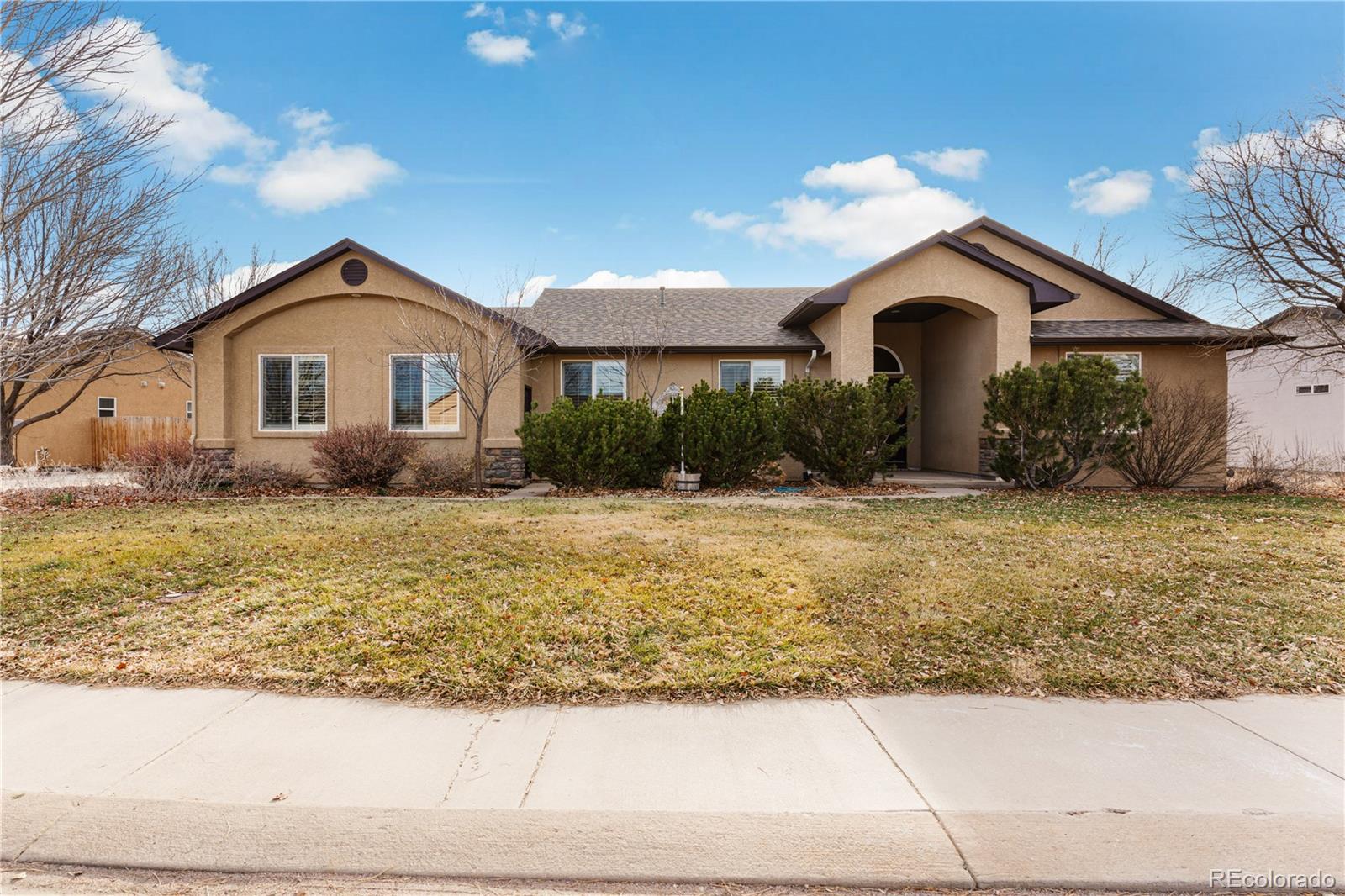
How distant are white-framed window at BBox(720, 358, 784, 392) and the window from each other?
669cm

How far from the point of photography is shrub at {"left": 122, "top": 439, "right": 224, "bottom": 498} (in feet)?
42.4

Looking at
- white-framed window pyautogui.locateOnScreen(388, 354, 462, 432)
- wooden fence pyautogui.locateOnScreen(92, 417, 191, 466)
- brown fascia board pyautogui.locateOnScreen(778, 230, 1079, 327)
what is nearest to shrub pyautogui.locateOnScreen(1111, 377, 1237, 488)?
brown fascia board pyautogui.locateOnScreen(778, 230, 1079, 327)

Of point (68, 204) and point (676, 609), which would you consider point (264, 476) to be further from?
point (676, 609)

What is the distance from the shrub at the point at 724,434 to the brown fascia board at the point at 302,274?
4.00 m

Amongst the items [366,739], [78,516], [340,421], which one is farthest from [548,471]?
[366,739]

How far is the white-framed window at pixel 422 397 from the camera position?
605 inches

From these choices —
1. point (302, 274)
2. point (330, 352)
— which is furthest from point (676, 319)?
point (302, 274)

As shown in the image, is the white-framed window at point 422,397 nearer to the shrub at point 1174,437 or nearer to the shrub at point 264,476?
the shrub at point 264,476

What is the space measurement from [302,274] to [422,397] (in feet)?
12.5

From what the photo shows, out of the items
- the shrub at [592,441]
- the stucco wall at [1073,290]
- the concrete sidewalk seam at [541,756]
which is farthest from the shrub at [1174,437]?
the concrete sidewalk seam at [541,756]

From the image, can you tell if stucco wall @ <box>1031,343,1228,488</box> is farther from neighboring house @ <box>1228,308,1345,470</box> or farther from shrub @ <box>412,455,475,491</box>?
shrub @ <box>412,455,475,491</box>

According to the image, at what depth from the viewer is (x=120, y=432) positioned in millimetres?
25172

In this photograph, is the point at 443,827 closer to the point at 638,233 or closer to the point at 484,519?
the point at 484,519

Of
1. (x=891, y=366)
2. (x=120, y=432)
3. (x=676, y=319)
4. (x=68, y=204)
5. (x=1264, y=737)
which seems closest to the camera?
(x=1264, y=737)
